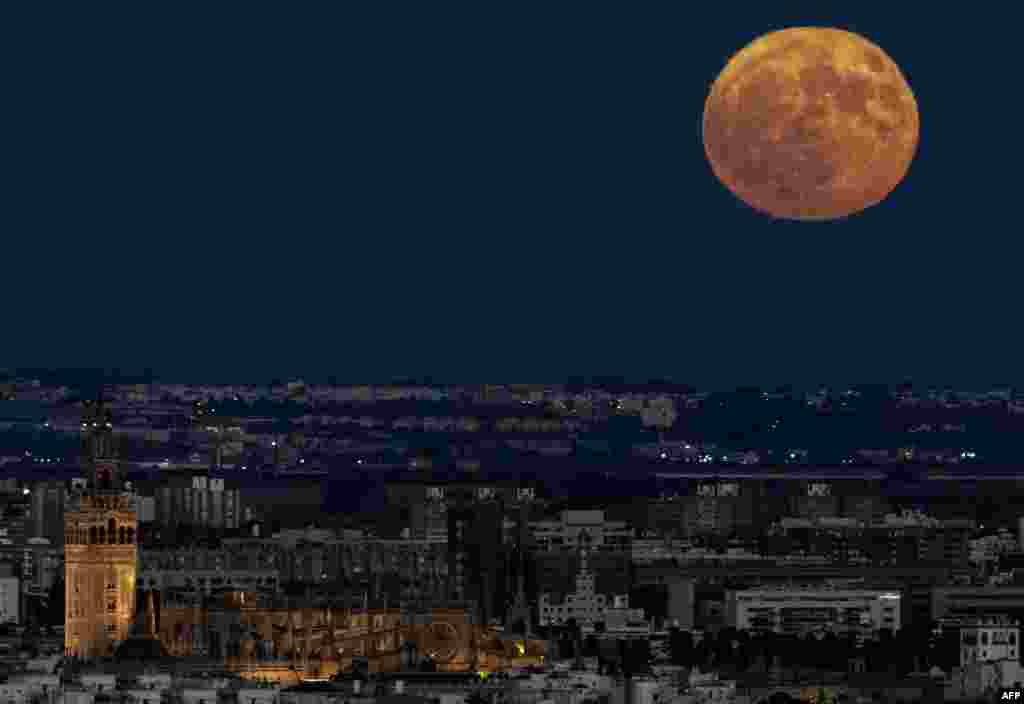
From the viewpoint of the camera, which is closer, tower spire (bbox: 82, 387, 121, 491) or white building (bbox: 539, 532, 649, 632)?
tower spire (bbox: 82, 387, 121, 491)

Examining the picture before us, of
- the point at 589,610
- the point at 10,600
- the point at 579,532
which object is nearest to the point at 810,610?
the point at 589,610

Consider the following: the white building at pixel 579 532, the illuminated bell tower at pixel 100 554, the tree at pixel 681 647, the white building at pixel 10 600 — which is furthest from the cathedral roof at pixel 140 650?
the white building at pixel 579 532

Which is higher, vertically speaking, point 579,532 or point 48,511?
point 48,511

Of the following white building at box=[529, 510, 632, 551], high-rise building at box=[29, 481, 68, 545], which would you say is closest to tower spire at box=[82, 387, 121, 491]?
high-rise building at box=[29, 481, 68, 545]

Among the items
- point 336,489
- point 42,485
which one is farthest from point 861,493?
point 42,485

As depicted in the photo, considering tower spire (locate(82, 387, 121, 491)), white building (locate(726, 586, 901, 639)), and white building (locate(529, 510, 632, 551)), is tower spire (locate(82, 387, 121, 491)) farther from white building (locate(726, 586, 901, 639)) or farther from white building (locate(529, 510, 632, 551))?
white building (locate(529, 510, 632, 551))

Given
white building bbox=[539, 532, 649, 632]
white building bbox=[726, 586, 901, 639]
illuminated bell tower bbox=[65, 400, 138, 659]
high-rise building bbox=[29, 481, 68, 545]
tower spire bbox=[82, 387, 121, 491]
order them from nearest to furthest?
illuminated bell tower bbox=[65, 400, 138, 659], tower spire bbox=[82, 387, 121, 491], white building bbox=[539, 532, 649, 632], white building bbox=[726, 586, 901, 639], high-rise building bbox=[29, 481, 68, 545]

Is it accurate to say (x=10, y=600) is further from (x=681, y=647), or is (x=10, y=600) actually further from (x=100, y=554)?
(x=681, y=647)
